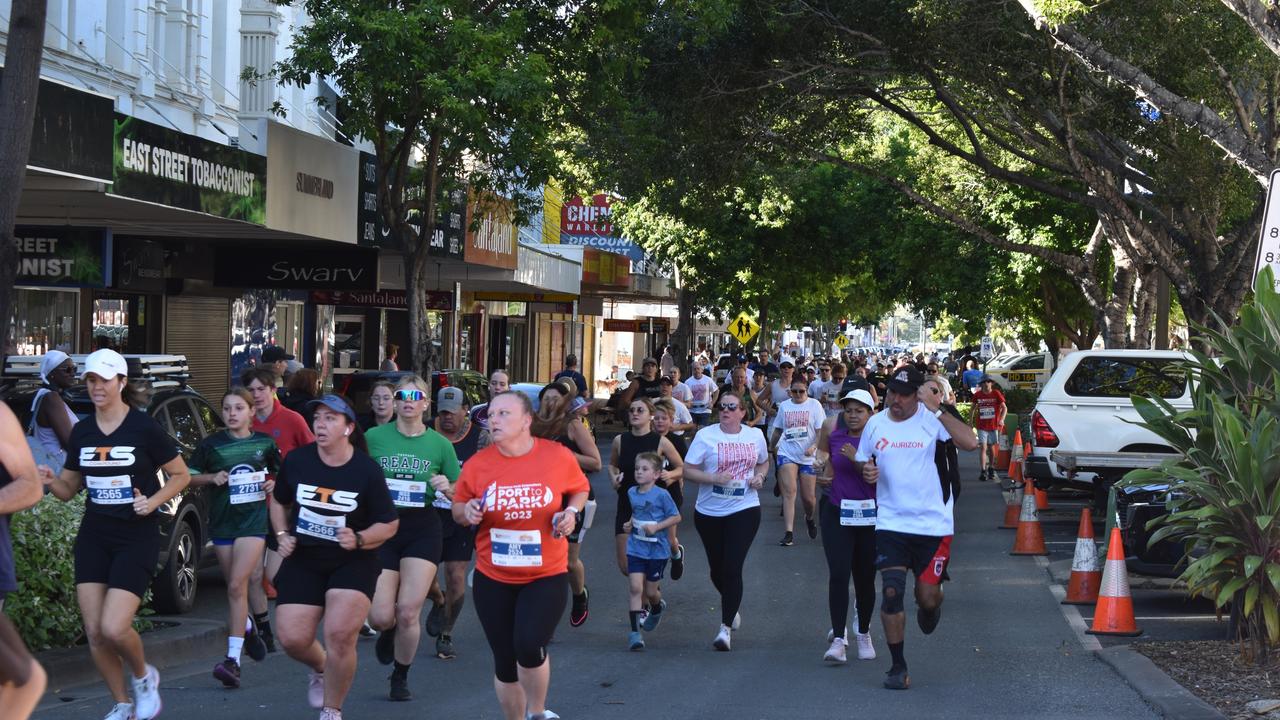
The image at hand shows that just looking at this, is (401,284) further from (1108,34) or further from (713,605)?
(713,605)

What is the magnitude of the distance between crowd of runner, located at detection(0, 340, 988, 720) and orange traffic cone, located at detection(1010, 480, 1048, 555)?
2.75 meters

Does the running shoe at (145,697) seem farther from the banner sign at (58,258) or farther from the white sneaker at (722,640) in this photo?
the banner sign at (58,258)

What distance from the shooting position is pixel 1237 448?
367 inches

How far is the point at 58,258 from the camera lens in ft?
55.4

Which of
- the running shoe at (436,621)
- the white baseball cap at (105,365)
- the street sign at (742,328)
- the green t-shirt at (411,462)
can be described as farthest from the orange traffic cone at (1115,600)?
the street sign at (742,328)

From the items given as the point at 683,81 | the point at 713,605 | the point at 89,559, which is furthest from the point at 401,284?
the point at 89,559

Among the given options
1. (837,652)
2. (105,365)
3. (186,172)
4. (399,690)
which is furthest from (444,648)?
(186,172)

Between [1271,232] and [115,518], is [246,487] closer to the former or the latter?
[115,518]

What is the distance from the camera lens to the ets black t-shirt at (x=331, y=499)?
7316 millimetres

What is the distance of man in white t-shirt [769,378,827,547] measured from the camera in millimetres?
16391

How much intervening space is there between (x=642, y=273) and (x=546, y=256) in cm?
1368

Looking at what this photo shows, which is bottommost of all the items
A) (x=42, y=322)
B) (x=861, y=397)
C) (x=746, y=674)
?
(x=746, y=674)

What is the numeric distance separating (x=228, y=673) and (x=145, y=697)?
120 cm

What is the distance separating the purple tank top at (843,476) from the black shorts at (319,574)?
12.3 feet
